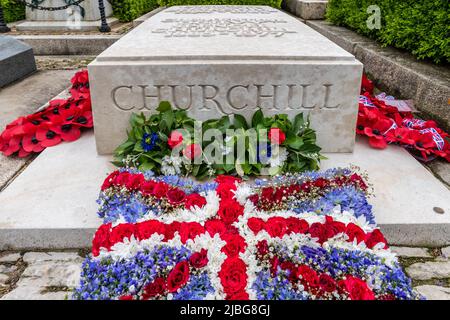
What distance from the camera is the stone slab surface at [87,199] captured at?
2.16 metres

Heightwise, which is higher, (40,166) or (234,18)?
(234,18)

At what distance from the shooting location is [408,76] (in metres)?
3.77

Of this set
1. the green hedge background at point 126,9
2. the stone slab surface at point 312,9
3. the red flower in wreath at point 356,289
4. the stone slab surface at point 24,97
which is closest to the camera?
the red flower in wreath at point 356,289

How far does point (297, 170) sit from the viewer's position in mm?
2543

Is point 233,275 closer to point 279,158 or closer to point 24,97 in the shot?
point 279,158

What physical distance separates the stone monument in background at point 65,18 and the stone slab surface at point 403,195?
549 centimetres

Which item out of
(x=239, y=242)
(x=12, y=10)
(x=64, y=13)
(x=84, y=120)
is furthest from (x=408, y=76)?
(x=12, y=10)

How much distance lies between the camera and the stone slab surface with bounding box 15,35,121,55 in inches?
236

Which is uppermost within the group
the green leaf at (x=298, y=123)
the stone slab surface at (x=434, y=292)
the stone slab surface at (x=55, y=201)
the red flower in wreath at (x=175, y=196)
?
the green leaf at (x=298, y=123)

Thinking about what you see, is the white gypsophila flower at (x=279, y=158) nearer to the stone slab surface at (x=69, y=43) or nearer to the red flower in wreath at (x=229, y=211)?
the red flower in wreath at (x=229, y=211)

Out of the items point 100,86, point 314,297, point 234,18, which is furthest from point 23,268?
point 234,18

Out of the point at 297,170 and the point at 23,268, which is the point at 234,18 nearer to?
the point at 297,170

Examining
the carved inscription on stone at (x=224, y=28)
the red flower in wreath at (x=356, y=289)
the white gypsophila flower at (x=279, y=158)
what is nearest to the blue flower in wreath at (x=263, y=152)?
the white gypsophila flower at (x=279, y=158)
